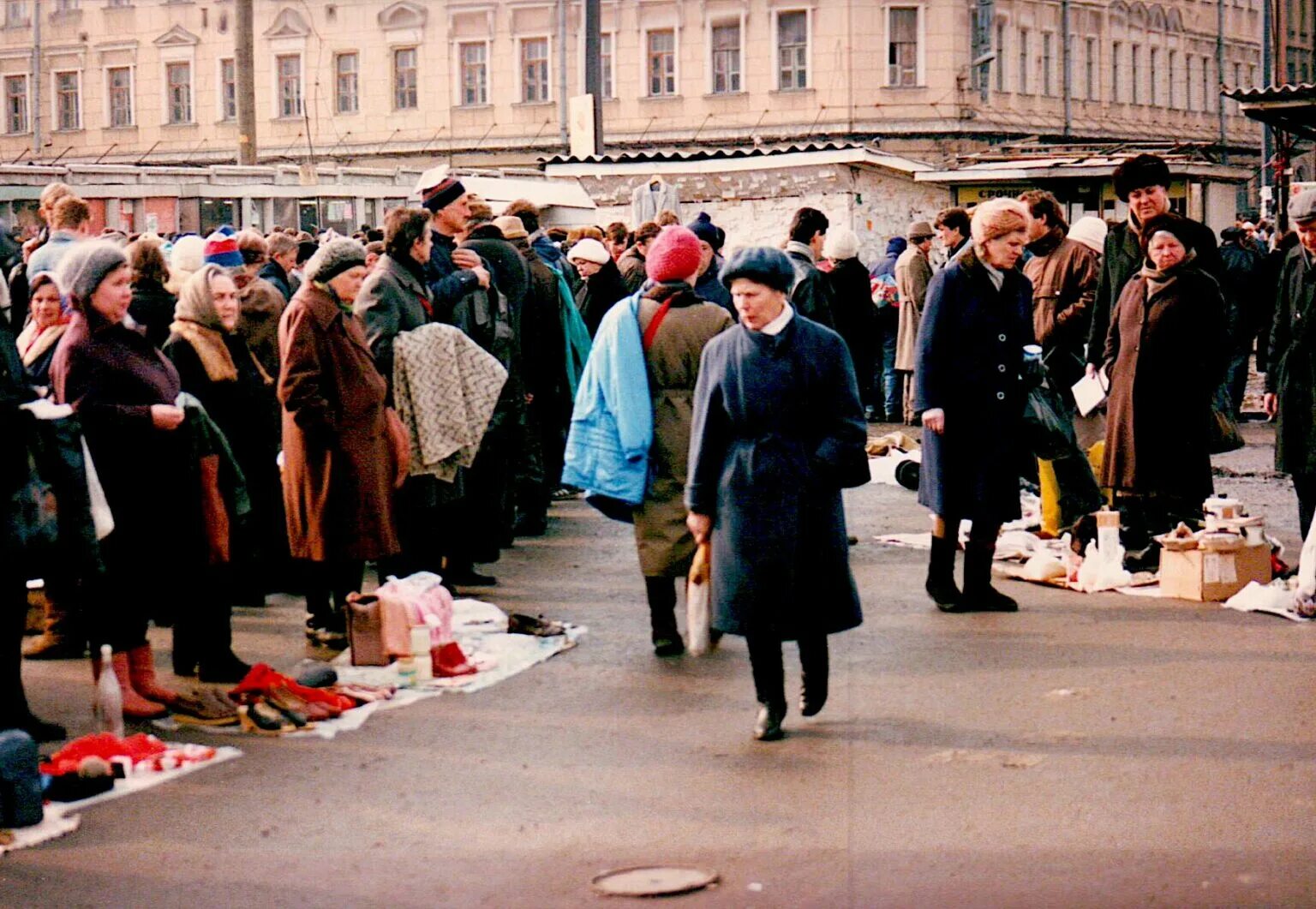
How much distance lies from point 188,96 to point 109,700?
5667 cm

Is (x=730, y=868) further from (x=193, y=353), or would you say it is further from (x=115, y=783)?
(x=193, y=353)

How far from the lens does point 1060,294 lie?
1255 centimetres

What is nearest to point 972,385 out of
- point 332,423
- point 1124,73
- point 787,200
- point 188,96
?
point 332,423

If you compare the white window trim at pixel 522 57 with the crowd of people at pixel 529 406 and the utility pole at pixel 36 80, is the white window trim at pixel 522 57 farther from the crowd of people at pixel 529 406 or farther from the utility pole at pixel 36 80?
the crowd of people at pixel 529 406

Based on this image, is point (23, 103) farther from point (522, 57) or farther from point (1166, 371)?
point (1166, 371)

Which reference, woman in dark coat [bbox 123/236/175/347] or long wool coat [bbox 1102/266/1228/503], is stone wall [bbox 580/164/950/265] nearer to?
long wool coat [bbox 1102/266/1228/503]

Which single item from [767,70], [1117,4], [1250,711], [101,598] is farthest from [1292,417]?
[1117,4]

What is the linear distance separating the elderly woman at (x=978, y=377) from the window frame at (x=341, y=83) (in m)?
50.9

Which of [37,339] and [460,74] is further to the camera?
[460,74]

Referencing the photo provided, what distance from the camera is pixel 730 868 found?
623cm

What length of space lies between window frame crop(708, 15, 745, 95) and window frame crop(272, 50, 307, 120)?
12002 mm

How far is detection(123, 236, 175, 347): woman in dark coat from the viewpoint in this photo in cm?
1005

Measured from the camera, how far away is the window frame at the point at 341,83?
5962cm

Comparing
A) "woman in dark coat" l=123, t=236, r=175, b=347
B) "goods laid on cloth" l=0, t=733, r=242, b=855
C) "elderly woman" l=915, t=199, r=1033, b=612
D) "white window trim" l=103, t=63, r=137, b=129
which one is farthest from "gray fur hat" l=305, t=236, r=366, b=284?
"white window trim" l=103, t=63, r=137, b=129
